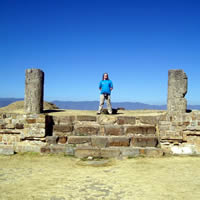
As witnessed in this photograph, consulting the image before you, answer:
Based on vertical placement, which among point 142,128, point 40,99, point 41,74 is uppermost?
point 41,74

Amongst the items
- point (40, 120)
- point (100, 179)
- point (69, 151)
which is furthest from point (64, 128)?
point (100, 179)

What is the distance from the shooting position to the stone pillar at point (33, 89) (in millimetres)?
10352

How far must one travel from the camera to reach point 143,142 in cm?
776

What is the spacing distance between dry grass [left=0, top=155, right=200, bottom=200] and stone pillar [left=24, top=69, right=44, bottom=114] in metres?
3.68

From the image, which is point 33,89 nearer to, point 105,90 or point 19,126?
point 19,126

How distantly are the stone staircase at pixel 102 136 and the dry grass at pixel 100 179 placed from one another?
45cm

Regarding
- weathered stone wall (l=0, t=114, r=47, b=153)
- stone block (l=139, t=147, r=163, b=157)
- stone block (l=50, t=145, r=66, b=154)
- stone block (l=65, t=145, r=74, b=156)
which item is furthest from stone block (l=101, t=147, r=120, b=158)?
weathered stone wall (l=0, t=114, r=47, b=153)

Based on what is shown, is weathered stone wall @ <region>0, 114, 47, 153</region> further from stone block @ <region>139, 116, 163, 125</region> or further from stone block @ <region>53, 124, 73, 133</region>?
stone block @ <region>139, 116, 163, 125</region>

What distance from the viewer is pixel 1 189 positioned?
4469 millimetres

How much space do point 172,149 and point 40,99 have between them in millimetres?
6070

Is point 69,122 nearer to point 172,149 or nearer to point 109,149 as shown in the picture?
point 109,149

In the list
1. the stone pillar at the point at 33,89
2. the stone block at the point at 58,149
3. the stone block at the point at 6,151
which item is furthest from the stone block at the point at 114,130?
the stone pillar at the point at 33,89

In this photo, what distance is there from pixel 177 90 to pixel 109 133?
118 inches

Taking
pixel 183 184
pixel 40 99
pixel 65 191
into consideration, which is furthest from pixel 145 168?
pixel 40 99
